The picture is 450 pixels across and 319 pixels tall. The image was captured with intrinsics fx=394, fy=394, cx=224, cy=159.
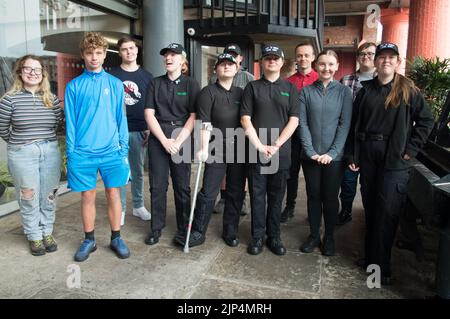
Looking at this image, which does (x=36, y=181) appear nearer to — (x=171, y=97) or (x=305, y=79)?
(x=171, y=97)

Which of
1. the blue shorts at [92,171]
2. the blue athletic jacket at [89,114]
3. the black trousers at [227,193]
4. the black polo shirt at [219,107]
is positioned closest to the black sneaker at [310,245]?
the black trousers at [227,193]

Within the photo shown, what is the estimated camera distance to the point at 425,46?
8.95 m

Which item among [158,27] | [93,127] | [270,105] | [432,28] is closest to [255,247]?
[270,105]

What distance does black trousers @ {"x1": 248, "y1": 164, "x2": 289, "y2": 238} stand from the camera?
3514 millimetres

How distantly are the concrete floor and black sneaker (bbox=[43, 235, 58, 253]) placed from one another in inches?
2.3

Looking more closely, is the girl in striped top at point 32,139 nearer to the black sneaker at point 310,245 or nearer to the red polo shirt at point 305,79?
the black sneaker at point 310,245

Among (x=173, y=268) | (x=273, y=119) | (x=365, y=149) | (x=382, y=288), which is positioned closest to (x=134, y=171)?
(x=173, y=268)

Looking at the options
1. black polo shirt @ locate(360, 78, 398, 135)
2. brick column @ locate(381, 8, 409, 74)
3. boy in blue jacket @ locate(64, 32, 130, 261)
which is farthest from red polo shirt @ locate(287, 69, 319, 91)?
brick column @ locate(381, 8, 409, 74)

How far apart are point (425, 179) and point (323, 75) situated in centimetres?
128

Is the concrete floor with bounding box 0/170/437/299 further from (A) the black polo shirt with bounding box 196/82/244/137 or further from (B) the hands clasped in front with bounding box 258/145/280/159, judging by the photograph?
(A) the black polo shirt with bounding box 196/82/244/137

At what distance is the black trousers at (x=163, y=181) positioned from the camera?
366 centimetres

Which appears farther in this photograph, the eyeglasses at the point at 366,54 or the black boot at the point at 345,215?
the black boot at the point at 345,215

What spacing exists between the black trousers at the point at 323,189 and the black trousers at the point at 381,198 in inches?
11.4

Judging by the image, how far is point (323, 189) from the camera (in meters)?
3.56
